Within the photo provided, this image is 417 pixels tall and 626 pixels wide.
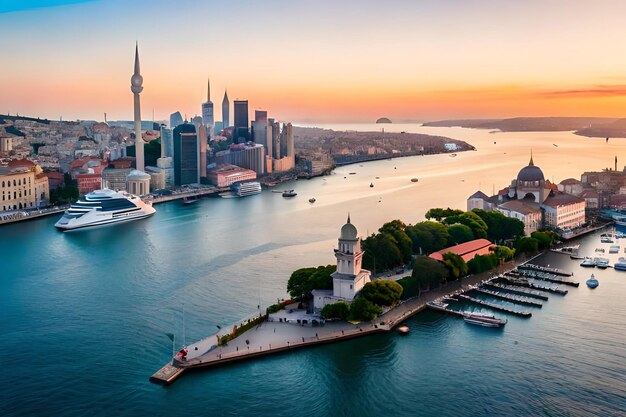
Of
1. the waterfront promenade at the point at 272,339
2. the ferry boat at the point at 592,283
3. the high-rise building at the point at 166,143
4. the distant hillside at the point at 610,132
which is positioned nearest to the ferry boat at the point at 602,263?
the ferry boat at the point at 592,283

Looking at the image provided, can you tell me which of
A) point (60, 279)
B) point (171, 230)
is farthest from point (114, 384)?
point (171, 230)

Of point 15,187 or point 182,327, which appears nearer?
point 182,327

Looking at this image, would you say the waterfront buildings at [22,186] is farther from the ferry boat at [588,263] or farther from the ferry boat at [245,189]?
the ferry boat at [588,263]

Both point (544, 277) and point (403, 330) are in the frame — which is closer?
point (403, 330)

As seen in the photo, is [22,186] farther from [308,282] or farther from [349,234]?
[349,234]

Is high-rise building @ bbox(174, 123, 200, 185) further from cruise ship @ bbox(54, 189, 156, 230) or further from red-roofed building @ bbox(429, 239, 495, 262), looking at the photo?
red-roofed building @ bbox(429, 239, 495, 262)

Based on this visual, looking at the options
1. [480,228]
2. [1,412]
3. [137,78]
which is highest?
[137,78]

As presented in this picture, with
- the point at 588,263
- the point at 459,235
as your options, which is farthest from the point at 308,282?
the point at 588,263

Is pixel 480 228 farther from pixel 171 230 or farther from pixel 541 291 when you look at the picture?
pixel 171 230
